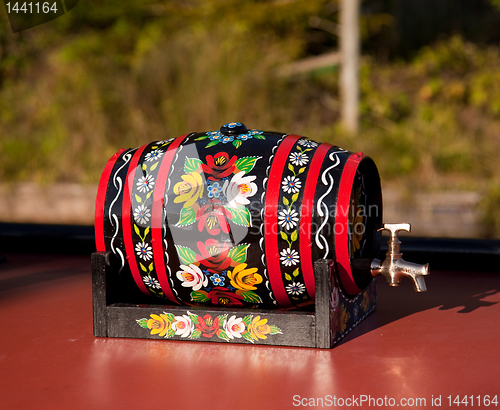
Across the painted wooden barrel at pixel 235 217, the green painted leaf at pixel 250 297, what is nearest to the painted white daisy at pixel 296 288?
the painted wooden barrel at pixel 235 217

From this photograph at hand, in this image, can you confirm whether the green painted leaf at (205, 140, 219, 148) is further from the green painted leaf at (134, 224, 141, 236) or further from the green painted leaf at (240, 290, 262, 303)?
the green painted leaf at (240, 290, 262, 303)

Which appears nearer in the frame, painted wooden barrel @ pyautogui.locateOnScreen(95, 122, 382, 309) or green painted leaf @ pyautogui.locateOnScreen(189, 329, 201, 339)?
painted wooden barrel @ pyautogui.locateOnScreen(95, 122, 382, 309)

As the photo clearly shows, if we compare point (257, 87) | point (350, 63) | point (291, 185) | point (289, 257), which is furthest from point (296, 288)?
point (350, 63)

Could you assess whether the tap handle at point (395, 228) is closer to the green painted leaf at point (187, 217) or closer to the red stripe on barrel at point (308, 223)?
the red stripe on barrel at point (308, 223)

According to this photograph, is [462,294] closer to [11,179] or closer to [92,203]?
[92,203]

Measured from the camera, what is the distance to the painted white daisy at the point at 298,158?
1941 mm

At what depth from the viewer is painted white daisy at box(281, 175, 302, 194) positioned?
189cm

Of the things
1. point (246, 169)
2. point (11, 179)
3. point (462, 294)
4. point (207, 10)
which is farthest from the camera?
point (207, 10)

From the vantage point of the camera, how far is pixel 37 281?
2.78m

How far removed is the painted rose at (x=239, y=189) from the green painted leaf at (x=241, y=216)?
0.01 m

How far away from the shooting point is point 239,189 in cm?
191

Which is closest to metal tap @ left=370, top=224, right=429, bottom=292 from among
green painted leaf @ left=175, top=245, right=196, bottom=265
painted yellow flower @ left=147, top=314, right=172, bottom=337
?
green painted leaf @ left=175, top=245, right=196, bottom=265

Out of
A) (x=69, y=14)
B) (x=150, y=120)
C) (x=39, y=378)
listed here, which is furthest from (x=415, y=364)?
(x=69, y=14)

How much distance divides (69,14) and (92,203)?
6280 millimetres
